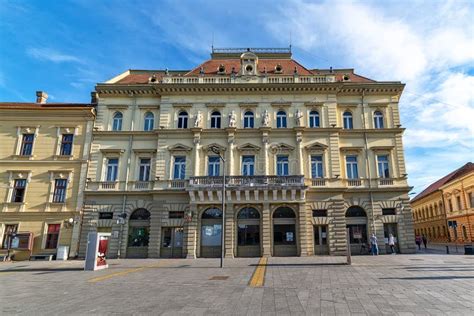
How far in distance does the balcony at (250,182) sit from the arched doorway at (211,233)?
8.04 feet

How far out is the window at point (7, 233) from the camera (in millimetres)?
24688

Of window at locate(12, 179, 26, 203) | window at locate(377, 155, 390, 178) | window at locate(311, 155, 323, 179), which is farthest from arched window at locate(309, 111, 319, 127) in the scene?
window at locate(12, 179, 26, 203)

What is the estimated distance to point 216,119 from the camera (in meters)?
27.5

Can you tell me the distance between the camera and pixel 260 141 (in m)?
26.4

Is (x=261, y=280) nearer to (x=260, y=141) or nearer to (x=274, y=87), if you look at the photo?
(x=260, y=141)

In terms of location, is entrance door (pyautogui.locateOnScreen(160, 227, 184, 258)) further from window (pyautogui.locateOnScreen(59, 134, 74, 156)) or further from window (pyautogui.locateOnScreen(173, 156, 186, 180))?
window (pyautogui.locateOnScreen(59, 134, 74, 156))

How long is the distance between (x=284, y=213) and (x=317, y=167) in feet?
16.7

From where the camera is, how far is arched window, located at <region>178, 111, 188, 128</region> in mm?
27484

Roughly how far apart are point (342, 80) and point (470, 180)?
25.4 m

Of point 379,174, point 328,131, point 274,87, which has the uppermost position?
point 274,87

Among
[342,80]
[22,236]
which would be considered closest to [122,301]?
[22,236]

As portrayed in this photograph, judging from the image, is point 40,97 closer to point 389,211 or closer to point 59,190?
point 59,190

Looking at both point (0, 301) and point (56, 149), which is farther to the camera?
point (56, 149)

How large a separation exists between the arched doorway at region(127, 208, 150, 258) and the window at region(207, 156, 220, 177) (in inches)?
259
